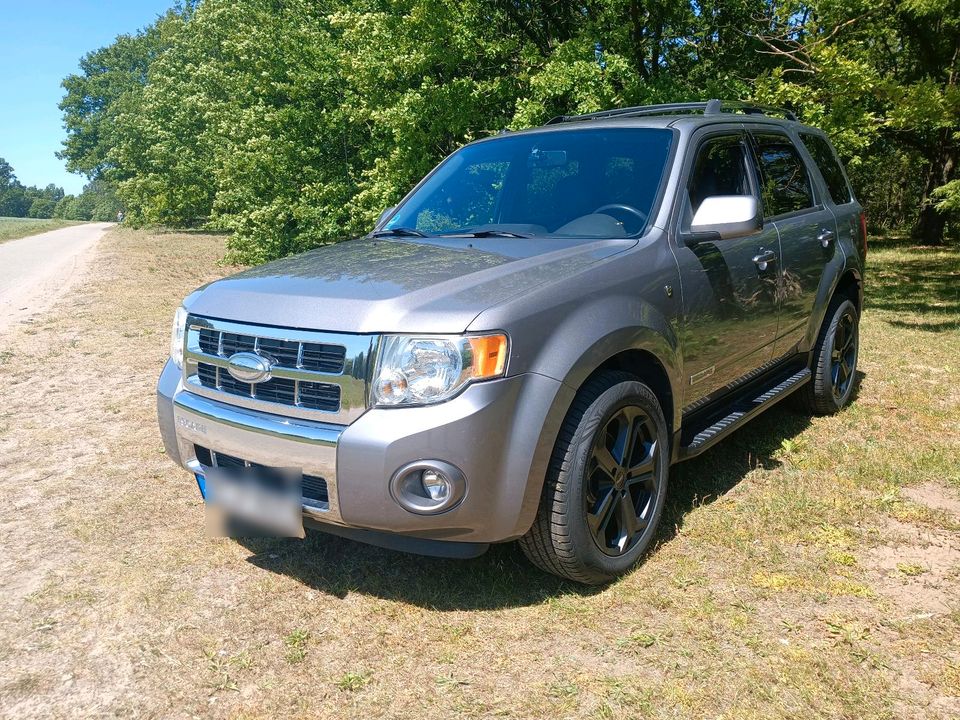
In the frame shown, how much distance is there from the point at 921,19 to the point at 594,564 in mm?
18538

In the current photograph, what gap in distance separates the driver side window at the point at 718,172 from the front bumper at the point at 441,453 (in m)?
1.53

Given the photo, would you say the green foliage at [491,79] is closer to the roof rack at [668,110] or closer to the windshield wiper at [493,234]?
the roof rack at [668,110]

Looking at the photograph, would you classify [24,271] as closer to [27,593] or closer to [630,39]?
[630,39]

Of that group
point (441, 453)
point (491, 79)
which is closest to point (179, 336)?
A: point (441, 453)

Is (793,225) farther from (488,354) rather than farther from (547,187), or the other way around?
(488,354)

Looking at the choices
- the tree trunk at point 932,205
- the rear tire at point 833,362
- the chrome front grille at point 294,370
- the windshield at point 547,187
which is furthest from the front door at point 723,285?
the tree trunk at point 932,205

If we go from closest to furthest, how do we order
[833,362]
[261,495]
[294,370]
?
[294,370] < [261,495] < [833,362]

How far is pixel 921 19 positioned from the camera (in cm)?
1697

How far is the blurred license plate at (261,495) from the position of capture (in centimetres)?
296

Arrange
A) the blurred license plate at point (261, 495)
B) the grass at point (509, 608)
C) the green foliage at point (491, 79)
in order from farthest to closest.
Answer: the green foliage at point (491, 79), the blurred license plate at point (261, 495), the grass at point (509, 608)

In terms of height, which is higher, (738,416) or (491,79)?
(491,79)

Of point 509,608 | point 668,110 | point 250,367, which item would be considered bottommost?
point 509,608

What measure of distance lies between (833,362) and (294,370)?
415 cm

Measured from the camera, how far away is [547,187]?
13.6 ft
